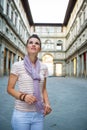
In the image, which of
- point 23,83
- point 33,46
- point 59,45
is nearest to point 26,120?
point 23,83

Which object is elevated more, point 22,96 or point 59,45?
point 59,45

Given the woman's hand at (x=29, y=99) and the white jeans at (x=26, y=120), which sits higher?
the woman's hand at (x=29, y=99)

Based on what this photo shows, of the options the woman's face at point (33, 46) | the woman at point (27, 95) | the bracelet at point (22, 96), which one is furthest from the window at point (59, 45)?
the bracelet at point (22, 96)

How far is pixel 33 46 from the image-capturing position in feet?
7.78

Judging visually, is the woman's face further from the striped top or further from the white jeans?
the white jeans

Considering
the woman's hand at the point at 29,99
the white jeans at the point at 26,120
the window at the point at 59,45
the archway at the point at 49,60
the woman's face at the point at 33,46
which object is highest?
the window at the point at 59,45

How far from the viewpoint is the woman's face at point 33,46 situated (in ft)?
7.73

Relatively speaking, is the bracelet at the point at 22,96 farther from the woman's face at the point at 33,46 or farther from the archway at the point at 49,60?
the archway at the point at 49,60

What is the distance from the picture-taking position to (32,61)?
2342 mm

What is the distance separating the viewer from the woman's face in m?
2.36

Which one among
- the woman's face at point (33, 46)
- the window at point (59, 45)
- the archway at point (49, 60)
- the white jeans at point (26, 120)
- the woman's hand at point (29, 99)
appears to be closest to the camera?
the woman's hand at point (29, 99)

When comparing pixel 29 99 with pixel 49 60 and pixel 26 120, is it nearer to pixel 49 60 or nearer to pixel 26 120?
pixel 26 120

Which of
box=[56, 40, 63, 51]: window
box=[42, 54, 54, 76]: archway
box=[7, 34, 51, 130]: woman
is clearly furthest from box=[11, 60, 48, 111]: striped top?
box=[56, 40, 63, 51]: window

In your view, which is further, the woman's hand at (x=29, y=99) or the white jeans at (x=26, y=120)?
the white jeans at (x=26, y=120)
